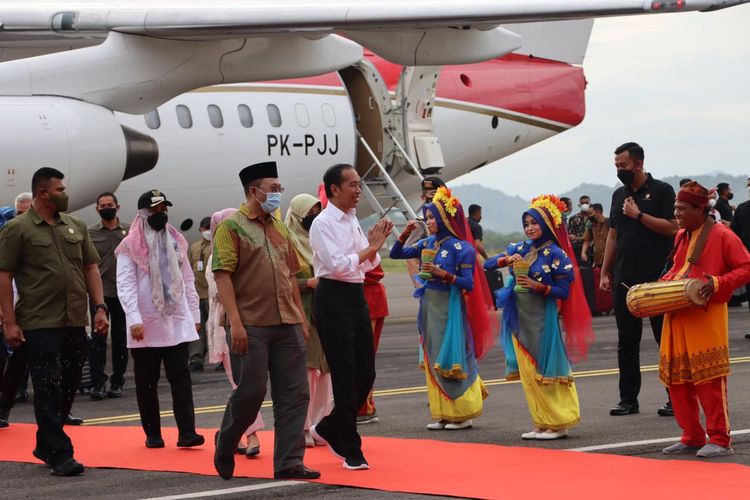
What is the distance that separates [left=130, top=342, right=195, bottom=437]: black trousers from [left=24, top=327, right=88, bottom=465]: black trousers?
0.65m

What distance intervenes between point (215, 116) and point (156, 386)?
9498mm

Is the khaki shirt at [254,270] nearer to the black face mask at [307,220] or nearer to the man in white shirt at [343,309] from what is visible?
the man in white shirt at [343,309]

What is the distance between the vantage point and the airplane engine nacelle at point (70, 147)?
14.3 meters

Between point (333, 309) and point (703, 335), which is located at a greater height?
point (333, 309)

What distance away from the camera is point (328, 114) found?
20578 millimetres

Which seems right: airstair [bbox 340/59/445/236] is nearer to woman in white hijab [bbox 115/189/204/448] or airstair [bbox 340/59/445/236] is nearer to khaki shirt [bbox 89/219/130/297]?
khaki shirt [bbox 89/219/130/297]

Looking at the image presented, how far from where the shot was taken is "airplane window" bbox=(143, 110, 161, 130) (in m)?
17.9

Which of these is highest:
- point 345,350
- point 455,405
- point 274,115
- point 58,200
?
point 274,115

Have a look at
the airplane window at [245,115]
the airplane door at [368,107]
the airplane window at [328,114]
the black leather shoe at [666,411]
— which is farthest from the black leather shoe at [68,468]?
the airplane window at [328,114]

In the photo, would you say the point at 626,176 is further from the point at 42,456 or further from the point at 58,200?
the point at 42,456

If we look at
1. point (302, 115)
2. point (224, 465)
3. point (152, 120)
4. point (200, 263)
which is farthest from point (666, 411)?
point (302, 115)

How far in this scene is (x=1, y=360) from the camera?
1134cm

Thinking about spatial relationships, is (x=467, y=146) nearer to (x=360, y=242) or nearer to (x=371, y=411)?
(x=371, y=411)

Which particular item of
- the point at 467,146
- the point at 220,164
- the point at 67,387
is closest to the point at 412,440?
the point at 67,387
